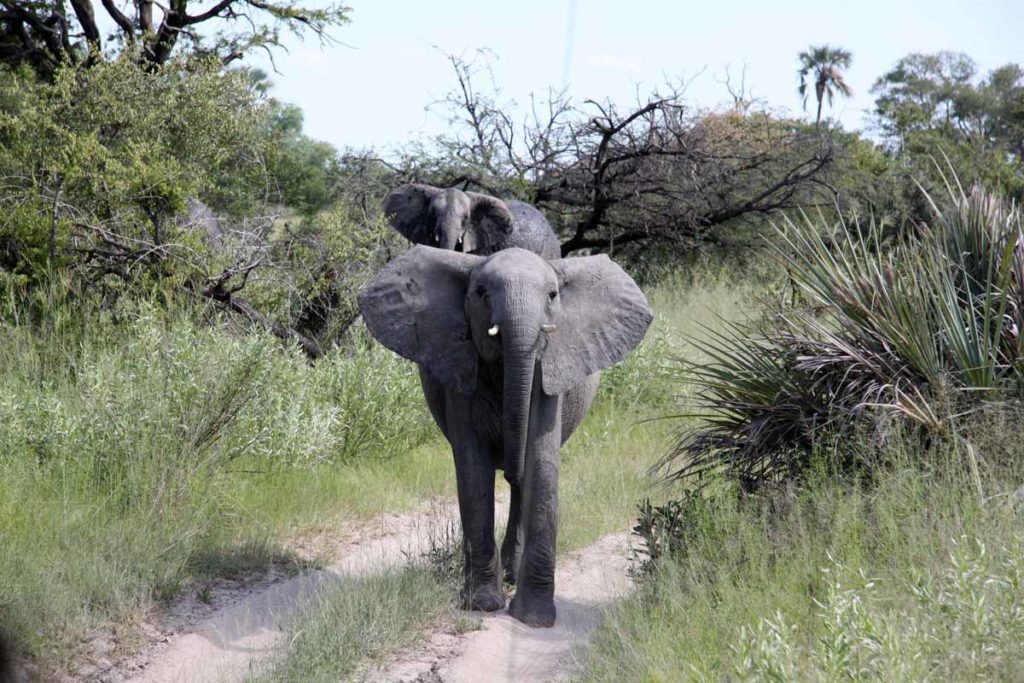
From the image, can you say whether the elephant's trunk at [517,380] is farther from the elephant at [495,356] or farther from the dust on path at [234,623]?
the dust on path at [234,623]

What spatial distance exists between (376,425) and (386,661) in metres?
4.74

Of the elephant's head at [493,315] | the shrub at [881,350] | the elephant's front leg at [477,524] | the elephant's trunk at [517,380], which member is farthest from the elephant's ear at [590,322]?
the shrub at [881,350]


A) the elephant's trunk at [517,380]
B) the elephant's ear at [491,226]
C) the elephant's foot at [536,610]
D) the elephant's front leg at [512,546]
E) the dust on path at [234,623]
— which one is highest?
the elephant's ear at [491,226]

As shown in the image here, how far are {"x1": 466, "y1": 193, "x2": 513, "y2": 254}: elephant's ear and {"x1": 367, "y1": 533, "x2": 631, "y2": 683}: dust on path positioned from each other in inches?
91.6

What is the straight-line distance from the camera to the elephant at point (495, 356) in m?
6.00

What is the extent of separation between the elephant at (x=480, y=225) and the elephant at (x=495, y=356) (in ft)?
5.37

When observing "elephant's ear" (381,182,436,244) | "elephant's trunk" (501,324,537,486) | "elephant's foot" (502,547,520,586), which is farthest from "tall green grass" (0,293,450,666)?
"elephant's trunk" (501,324,537,486)

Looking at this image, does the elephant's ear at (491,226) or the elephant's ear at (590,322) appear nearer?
the elephant's ear at (590,322)

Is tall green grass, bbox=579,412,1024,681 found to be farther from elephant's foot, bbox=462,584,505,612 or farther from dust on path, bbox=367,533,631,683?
elephant's foot, bbox=462,584,505,612

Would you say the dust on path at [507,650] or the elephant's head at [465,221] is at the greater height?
the elephant's head at [465,221]

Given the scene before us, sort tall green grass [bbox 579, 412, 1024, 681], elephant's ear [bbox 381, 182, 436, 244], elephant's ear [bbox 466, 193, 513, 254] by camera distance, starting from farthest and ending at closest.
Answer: elephant's ear [bbox 381, 182, 436, 244] → elephant's ear [bbox 466, 193, 513, 254] → tall green grass [bbox 579, 412, 1024, 681]

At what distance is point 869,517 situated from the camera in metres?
6.13

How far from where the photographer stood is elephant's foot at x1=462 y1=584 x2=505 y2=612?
6445 mm

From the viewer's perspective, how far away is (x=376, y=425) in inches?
408
